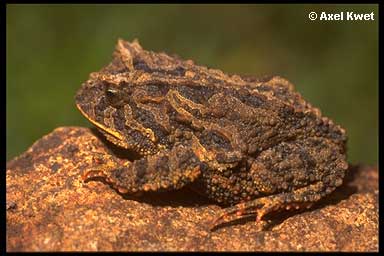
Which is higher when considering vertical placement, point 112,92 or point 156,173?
point 112,92

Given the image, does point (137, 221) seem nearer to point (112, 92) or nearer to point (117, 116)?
point (117, 116)

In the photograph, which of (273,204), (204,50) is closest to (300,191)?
(273,204)

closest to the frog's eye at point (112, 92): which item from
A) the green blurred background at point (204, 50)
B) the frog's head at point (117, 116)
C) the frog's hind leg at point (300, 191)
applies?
the frog's head at point (117, 116)

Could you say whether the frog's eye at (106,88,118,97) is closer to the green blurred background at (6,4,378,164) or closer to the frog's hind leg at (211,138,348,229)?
the frog's hind leg at (211,138,348,229)

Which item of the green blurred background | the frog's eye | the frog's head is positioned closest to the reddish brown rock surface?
the frog's head

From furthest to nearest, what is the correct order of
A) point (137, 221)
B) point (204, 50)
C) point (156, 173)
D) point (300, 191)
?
1. point (204, 50)
2. point (300, 191)
3. point (156, 173)
4. point (137, 221)

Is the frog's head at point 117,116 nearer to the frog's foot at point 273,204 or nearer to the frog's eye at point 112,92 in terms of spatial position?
the frog's eye at point 112,92
